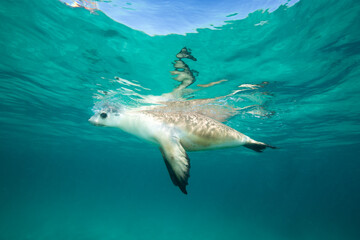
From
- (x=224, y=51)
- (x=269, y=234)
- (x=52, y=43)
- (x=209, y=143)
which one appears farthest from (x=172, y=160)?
(x=269, y=234)

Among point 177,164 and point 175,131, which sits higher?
point 175,131

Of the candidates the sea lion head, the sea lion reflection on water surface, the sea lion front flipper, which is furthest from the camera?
the sea lion head

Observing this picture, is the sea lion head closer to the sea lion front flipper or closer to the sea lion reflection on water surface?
the sea lion reflection on water surface

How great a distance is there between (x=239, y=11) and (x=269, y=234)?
1237 inches

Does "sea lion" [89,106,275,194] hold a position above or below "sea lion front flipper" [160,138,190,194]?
above

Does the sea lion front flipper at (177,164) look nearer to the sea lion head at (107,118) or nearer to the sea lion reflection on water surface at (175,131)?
the sea lion reflection on water surface at (175,131)

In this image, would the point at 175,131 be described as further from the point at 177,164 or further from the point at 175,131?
the point at 177,164

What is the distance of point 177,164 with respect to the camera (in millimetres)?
2475

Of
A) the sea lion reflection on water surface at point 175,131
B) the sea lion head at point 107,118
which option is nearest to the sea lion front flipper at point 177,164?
the sea lion reflection on water surface at point 175,131

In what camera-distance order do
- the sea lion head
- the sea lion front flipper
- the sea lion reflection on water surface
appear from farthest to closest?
the sea lion head < the sea lion reflection on water surface < the sea lion front flipper

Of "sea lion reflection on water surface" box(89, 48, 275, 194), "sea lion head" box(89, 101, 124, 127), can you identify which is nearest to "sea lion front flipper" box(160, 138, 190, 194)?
"sea lion reflection on water surface" box(89, 48, 275, 194)

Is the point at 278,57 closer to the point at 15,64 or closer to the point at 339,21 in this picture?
the point at 339,21

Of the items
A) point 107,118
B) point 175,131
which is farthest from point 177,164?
point 107,118

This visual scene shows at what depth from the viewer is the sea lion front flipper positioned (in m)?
2.32
